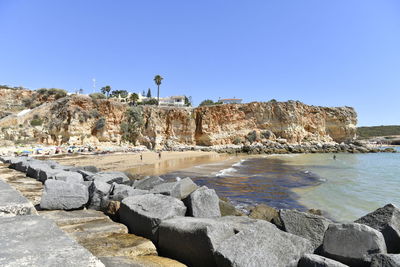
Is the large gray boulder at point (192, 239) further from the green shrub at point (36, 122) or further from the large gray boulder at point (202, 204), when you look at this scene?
the green shrub at point (36, 122)

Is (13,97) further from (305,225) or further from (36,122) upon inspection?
(305,225)

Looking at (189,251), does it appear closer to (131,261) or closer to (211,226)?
(211,226)

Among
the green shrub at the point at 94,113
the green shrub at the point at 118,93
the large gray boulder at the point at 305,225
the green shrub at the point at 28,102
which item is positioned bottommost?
the large gray boulder at the point at 305,225

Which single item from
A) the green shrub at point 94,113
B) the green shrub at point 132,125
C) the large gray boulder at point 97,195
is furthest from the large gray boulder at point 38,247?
the green shrub at point 132,125

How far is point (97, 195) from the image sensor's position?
523 cm

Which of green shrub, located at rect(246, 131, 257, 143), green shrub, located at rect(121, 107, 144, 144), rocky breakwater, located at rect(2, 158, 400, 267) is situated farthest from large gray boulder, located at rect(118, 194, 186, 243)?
green shrub, located at rect(246, 131, 257, 143)

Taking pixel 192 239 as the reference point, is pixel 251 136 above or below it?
above

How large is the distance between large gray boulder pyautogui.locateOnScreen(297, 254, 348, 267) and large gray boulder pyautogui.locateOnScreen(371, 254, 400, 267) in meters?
0.39

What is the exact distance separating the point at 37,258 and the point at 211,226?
6.35 ft

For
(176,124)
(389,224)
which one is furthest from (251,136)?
(389,224)

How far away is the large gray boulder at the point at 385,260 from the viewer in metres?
2.61

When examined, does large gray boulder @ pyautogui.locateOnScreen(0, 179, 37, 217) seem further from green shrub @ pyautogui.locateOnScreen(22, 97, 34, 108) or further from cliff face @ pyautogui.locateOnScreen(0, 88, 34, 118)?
cliff face @ pyautogui.locateOnScreen(0, 88, 34, 118)

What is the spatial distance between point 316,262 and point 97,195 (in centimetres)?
429

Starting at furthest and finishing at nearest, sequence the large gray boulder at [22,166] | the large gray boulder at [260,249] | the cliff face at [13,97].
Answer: the cliff face at [13,97] → the large gray boulder at [22,166] → the large gray boulder at [260,249]
